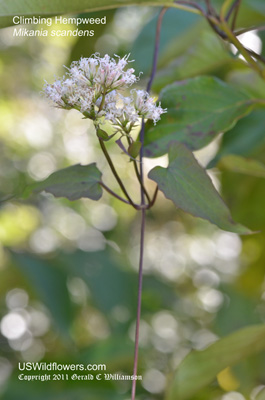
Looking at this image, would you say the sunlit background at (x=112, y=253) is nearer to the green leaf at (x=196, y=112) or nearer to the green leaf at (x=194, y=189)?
the green leaf at (x=196, y=112)

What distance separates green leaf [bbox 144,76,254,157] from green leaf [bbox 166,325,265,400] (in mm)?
169

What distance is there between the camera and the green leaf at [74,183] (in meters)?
0.32

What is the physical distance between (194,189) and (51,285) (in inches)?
20.4

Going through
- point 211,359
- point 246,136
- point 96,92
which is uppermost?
point 246,136

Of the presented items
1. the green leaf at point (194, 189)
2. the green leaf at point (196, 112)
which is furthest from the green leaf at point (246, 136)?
the green leaf at point (194, 189)

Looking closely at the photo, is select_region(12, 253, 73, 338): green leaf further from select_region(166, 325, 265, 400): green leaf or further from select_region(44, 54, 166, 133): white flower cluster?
select_region(44, 54, 166, 133): white flower cluster

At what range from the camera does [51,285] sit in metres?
0.79

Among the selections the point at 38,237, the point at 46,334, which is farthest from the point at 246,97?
the point at 38,237

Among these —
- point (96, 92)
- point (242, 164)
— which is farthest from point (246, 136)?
point (96, 92)

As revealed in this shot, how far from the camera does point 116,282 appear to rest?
840 millimetres

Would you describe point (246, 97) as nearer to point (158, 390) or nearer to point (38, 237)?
point (158, 390)

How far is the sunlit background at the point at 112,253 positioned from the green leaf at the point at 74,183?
151 millimetres

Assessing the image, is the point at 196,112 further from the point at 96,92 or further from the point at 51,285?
the point at 51,285

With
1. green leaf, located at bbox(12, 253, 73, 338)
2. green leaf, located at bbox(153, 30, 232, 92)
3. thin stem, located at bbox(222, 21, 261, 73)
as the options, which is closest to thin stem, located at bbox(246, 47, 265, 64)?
thin stem, located at bbox(222, 21, 261, 73)
